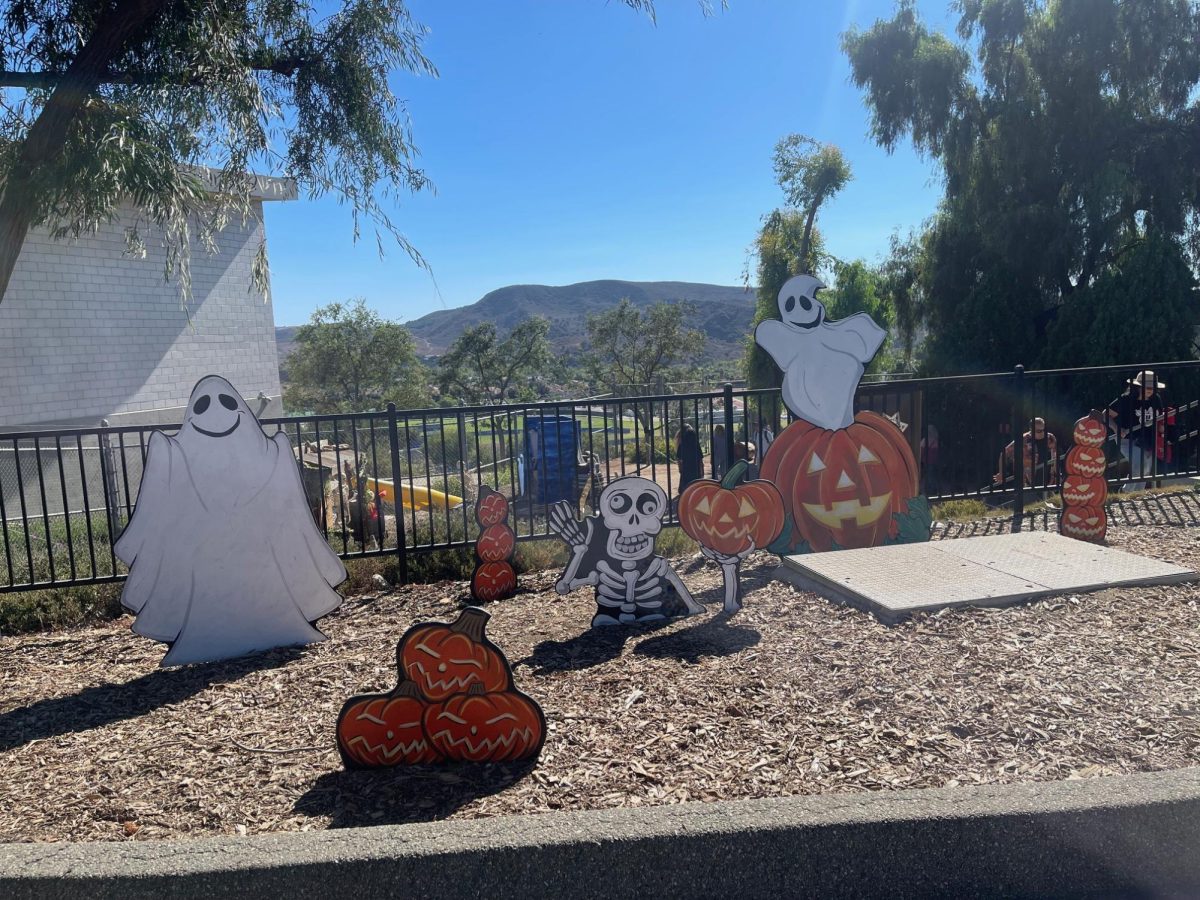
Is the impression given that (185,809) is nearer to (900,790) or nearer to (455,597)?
(900,790)

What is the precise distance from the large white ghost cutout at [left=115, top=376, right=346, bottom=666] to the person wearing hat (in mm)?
7763

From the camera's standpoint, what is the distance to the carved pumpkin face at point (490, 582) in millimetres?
6266

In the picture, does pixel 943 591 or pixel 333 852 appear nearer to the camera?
pixel 333 852

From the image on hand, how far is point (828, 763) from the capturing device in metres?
3.40

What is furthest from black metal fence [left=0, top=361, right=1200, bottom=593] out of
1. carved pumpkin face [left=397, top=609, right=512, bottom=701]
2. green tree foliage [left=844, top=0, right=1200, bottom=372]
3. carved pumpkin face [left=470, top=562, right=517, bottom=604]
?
green tree foliage [left=844, top=0, right=1200, bottom=372]

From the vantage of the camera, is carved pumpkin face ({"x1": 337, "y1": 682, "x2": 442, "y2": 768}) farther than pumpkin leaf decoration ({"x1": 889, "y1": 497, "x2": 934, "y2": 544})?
No

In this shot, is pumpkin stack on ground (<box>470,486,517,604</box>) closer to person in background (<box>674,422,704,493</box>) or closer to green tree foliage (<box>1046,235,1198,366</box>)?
person in background (<box>674,422,704,493</box>)

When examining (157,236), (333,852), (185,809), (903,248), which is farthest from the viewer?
(903,248)

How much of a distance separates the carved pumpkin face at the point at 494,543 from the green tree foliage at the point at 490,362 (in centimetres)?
4051

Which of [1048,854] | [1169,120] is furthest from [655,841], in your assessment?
[1169,120]

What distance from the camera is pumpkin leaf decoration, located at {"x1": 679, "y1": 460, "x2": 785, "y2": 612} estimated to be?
553 centimetres

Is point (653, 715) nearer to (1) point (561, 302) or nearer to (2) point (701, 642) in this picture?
(2) point (701, 642)

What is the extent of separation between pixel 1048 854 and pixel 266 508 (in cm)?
413

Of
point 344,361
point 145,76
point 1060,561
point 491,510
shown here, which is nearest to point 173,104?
point 145,76
